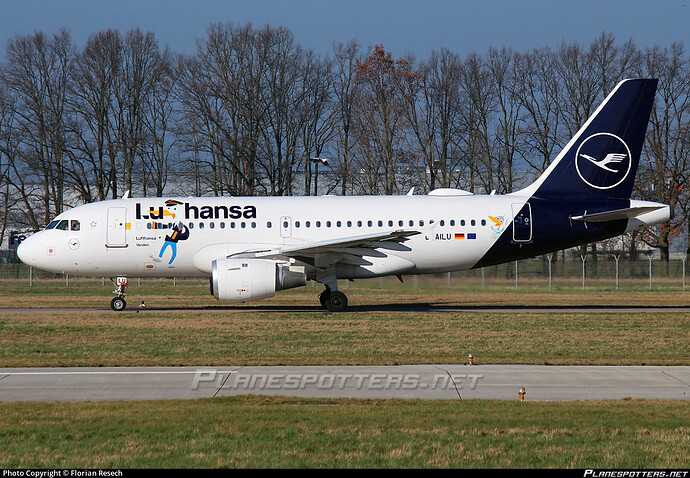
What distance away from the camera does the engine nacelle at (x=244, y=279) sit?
23.6m

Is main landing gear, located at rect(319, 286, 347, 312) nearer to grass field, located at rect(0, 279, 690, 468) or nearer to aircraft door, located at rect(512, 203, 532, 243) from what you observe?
grass field, located at rect(0, 279, 690, 468)

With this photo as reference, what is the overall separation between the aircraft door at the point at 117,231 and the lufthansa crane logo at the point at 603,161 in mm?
15196

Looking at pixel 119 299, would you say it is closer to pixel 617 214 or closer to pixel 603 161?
pixel 617 214

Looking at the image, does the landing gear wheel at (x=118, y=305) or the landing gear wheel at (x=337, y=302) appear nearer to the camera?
the landing gear wheel at (x=337, y=302)

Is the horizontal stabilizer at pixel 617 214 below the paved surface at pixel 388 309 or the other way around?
the other way around

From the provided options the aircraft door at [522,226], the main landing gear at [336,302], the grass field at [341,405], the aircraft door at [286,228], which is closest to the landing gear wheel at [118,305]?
the grass field at [341,405]

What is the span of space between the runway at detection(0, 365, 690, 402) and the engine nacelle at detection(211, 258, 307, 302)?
31.3ft

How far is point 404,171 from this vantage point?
54.2m

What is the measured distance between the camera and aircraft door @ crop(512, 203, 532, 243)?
25.9 metres

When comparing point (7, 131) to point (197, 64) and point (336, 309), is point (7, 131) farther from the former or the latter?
point (336, 309)

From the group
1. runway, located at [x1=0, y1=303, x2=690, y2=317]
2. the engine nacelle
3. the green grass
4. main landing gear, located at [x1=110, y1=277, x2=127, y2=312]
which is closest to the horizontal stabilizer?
runway, located at [x1=0, y1=303, x2=690, y2=317]

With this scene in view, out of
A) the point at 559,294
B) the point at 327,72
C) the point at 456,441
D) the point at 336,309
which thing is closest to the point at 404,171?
the point at 327,72

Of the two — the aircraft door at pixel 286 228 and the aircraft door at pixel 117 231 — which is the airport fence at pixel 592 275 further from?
the aircraft door at pixel 117 231

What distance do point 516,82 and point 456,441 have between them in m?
51.3
